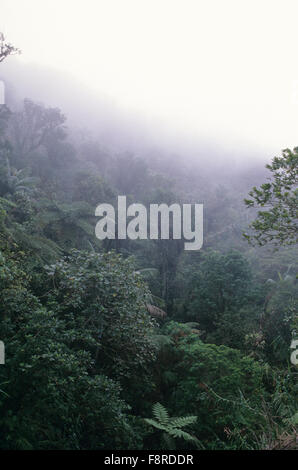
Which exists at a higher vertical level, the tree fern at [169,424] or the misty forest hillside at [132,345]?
the misty forest hillside at [132,345]

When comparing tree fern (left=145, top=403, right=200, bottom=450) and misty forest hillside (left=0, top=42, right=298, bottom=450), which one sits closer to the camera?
misty forest hillside (left=0, top=42, right=298, bottom=450)

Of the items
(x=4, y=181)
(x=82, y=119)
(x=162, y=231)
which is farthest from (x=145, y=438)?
(x=82, y=119)

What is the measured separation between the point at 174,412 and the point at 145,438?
91 centimetres

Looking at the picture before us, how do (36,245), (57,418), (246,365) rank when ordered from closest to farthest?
(57,418) → (246,365) → (36,245)

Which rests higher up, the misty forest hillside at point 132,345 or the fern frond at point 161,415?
the misty forest hillside at point 132,345

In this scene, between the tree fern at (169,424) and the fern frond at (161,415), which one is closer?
the tree fern at (169,424)

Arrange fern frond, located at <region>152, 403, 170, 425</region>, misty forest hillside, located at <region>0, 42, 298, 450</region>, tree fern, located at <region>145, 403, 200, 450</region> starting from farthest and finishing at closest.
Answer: fern frond, located at <region>152, 403, 170, 425</region>
tree fern, located at <region>145, 403, 200, 450</region>
misty forest hillside, located at <region>0, 42, 298, 450</region>

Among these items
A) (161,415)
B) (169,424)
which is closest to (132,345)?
(161,415)

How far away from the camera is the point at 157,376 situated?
707 centimetres

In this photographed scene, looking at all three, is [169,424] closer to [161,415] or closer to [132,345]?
[161,415]

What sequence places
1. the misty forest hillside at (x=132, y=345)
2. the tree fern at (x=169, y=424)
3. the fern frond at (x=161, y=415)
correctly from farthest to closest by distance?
the fern frond at (x=161, y=415) → the tree fern at (x=169, y=424) → the misty forest hillside at (x=132, y=345)

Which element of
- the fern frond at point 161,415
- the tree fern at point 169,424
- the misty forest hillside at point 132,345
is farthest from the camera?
the fern frond at point 161,415

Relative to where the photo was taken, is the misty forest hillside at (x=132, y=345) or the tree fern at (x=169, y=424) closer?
the misty forest hillside at (x=132, y=345)
